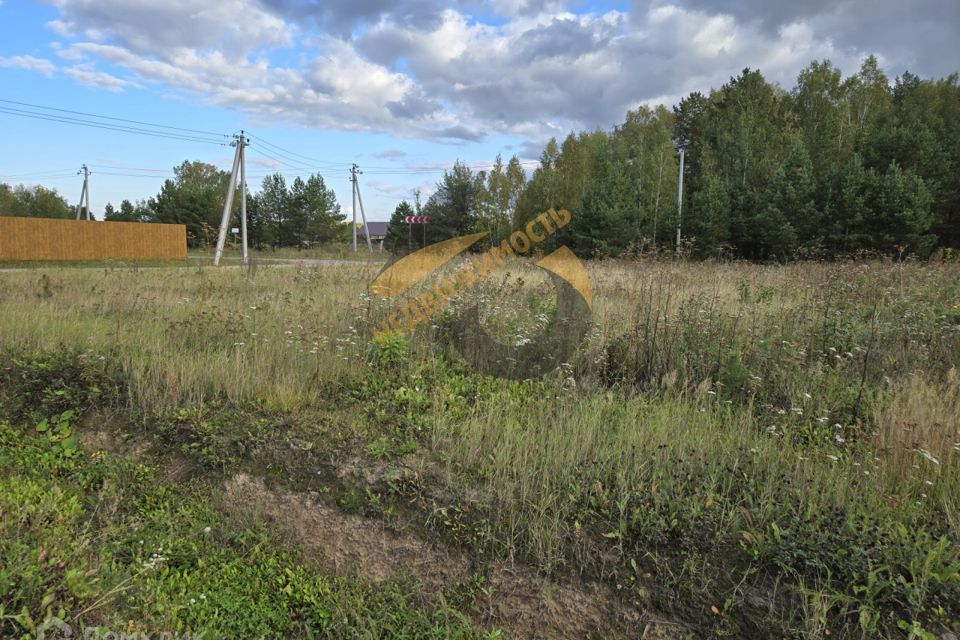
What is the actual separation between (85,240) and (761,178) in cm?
3468

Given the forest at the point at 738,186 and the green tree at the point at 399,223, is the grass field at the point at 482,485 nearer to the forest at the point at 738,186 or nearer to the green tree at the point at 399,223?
the forest at the point at 738,186

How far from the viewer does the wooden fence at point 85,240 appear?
22203 mm

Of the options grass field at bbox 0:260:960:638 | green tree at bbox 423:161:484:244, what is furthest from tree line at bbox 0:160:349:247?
grass field at bbox 0:260:960:638

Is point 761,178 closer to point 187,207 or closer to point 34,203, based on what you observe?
point 187,207

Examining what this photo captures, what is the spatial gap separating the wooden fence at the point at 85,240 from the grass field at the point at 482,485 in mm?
22729

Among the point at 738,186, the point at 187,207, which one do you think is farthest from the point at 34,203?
the point at 738,186

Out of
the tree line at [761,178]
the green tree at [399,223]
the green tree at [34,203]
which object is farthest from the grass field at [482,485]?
the green tree at [34,203]

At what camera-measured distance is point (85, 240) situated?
79.9 feet

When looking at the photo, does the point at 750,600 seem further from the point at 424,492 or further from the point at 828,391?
the point at 828,391

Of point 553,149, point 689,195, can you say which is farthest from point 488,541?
point 553,149

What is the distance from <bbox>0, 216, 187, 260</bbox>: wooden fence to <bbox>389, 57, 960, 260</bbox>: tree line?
13621 millimetres

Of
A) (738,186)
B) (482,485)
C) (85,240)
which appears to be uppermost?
(738,186)

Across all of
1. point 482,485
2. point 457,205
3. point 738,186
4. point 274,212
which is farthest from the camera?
point 274,212

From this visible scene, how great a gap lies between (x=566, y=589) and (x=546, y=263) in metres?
7.53
